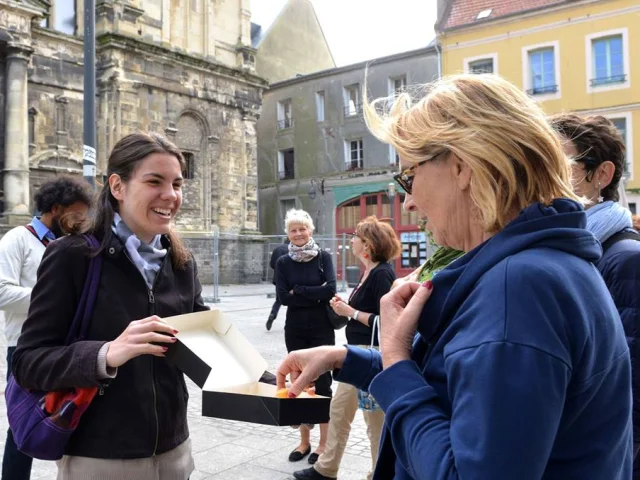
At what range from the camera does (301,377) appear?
176 cm

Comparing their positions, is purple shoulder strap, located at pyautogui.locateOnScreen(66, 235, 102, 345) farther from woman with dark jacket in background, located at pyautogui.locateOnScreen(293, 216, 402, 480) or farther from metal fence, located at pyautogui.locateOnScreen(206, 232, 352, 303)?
metal fence, located at pyautogui.locateOnScreen(206, 232, 352, 303)

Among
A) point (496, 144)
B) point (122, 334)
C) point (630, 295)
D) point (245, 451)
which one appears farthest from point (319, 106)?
point (496, 144)

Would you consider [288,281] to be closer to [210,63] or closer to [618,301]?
[618,301]

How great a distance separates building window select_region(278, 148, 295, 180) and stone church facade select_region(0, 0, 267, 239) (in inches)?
211

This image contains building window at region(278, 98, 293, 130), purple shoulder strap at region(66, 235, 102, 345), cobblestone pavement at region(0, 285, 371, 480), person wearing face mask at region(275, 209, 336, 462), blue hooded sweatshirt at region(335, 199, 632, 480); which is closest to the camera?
blue hooded sweatshirt at region(335, 199, 632, 480)

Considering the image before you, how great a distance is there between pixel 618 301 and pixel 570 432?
134 centimetres

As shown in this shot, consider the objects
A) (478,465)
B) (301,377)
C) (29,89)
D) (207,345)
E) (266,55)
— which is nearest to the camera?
(478,465)

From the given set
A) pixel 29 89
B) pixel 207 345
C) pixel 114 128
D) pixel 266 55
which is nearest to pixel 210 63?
pixel 114 128

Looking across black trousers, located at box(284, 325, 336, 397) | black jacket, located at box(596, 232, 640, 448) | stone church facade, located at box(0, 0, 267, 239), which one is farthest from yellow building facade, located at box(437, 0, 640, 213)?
black jacket, located at box(596, 232, 640, 448)

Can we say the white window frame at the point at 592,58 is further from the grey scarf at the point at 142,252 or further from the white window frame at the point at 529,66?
the grey scarf at the point at 142,252

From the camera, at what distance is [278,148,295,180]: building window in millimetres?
34500

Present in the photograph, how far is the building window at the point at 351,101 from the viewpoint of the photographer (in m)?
31.2

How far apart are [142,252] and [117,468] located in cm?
85

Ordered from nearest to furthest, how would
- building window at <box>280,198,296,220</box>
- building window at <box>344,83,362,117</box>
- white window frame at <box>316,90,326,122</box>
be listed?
building window at <box>344,83,362,117</box>
white window frame at <box>316,90,326,122</box>
building window at <box>280,198,296,220</box>
